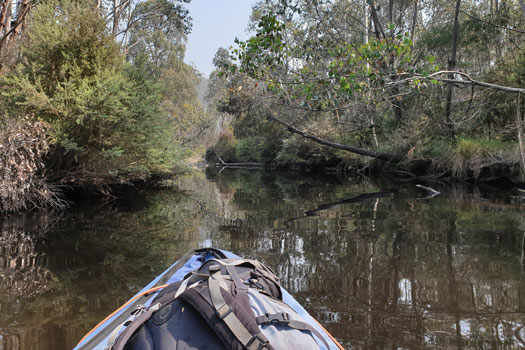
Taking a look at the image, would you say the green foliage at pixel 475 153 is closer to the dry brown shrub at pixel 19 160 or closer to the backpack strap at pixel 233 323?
the backpack strap at pixel 233 323

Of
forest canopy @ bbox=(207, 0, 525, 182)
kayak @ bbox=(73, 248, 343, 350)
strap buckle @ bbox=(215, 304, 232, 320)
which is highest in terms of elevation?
forest canopy @ bbox=(207, 0, 525, 182)

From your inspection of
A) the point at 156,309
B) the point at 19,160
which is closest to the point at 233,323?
the point at 156,309

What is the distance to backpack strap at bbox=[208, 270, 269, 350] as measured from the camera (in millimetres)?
1023

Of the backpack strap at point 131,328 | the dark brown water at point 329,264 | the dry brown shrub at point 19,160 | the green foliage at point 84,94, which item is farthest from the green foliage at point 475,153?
the dry brown shrub at point 19,160

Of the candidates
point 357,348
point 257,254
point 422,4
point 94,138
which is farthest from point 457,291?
point 422,4

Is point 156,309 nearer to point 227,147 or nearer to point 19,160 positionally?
point 19,160

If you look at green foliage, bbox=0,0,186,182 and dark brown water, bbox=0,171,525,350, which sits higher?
green foliage, bbox=0,0,186,182

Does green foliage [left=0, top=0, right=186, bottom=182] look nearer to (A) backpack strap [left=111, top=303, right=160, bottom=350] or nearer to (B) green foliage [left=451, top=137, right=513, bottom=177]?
(A) backpack strap [left=111, top=303, right=160, bottom=350]

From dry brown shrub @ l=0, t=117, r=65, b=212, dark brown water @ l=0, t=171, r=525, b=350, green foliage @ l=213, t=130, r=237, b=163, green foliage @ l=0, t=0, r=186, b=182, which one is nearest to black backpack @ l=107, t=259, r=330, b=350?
dark brown water @ l=0, t=171, r=525, b=350

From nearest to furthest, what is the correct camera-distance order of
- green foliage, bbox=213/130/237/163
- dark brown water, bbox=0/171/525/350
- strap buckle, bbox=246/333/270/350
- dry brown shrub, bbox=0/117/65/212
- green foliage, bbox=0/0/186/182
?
strap buckle, bbox=246/333/270/350, dark brown water, bbox=0/171/525/350, dry brown shrub, bbox=0/117/65/212, green foliage, bbox=0/0/186/182, green foliage, bbox=213/130/237/163

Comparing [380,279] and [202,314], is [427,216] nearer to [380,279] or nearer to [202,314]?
[380,279]

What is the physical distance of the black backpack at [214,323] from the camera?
1062 mm

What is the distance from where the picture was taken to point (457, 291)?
2.49m

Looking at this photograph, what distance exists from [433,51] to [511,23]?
14.0 feet
